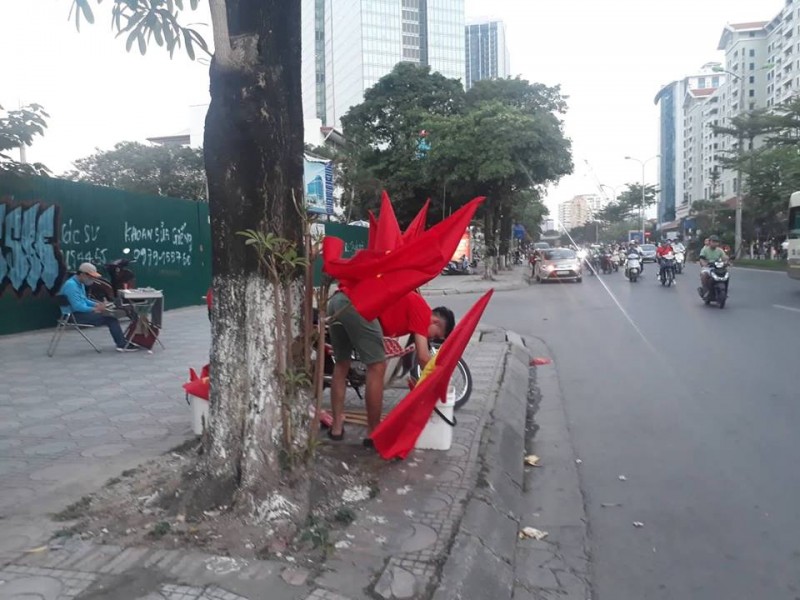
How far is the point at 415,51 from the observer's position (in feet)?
333

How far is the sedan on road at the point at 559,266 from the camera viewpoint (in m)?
26.7

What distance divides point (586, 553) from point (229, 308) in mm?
2209

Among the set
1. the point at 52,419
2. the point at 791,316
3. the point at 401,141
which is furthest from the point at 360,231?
the point at 52,419

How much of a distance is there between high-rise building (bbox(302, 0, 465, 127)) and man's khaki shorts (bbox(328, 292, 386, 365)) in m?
92.9

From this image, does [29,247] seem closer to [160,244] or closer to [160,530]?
[160,244]

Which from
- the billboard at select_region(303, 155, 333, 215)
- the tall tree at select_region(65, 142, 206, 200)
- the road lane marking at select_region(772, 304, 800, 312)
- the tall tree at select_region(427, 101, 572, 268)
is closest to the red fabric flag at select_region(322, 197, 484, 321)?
the road lane marking at select_region(772, 304, 800, 312)

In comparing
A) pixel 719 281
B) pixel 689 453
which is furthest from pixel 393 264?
pixel 719 281

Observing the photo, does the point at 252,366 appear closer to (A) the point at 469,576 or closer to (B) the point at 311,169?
(A) the point at 469,576

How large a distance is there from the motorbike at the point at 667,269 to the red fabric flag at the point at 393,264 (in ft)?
62.4

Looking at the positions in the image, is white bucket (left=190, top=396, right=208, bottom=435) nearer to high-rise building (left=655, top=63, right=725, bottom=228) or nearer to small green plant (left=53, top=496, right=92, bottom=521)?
small green plant (left=53, top=496, right=92, bottom=521)

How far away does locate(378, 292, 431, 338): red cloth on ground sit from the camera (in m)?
5.15

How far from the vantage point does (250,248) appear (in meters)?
3.56

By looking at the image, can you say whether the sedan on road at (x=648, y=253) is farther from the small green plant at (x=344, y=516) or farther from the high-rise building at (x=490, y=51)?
the small green plant at (x=344, y=516)

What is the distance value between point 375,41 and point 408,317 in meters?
99.4
